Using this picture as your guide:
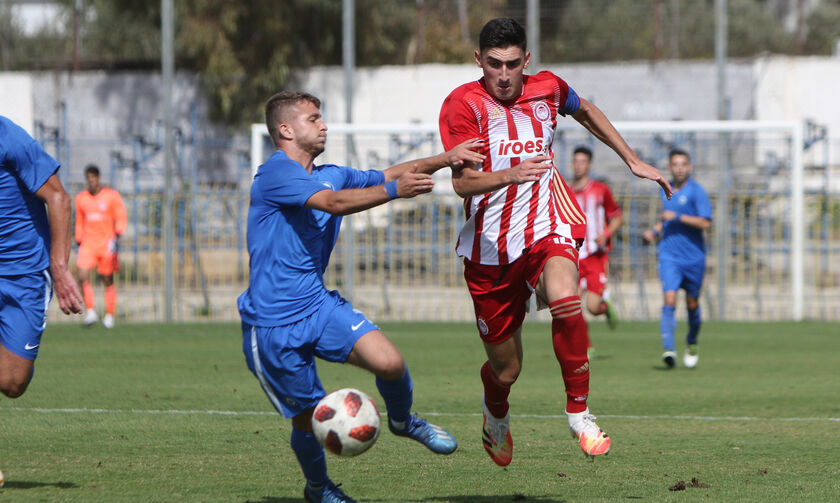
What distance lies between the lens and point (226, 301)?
757 inches

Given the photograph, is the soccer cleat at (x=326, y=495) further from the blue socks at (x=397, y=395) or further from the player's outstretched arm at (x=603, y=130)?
the player's outstretched arm at (x=603, y=130)

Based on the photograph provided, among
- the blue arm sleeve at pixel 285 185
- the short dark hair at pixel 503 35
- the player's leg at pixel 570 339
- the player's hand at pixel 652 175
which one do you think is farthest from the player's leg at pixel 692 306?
the blue arm sleeve at pixel 285 185

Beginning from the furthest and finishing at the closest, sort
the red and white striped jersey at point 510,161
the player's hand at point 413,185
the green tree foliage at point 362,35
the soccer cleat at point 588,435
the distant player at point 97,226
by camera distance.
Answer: the green tree foliage at point 362,35, the distant player at point 97,226, the red and white striped jersey at point 510,161, the soccer cleat at point 588,435, the player's hand at point 413,185

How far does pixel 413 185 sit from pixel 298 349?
97cm

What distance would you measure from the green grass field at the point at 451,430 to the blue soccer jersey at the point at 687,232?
3.99 feet

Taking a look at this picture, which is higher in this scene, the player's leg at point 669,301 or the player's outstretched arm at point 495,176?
the player's outstretched arm at point 495,176

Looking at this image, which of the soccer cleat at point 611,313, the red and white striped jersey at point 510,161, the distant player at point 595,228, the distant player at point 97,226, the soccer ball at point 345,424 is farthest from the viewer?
the distant player at point 97,226

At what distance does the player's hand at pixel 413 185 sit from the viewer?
488 cm

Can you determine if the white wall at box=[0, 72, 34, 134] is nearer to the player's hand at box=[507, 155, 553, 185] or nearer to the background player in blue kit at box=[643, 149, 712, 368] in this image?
the background player in blue kit at box=[643, 149, 712, 368]

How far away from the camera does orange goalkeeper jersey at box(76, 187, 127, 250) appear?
16.2 m

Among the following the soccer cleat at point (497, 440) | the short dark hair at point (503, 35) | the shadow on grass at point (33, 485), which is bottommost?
the shadow on grass at point (33, 485)

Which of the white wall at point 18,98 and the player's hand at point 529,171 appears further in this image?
the white wall at point 18,98

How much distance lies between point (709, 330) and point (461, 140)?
11277 millimetres

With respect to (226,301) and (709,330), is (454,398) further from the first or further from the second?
(226,301)
